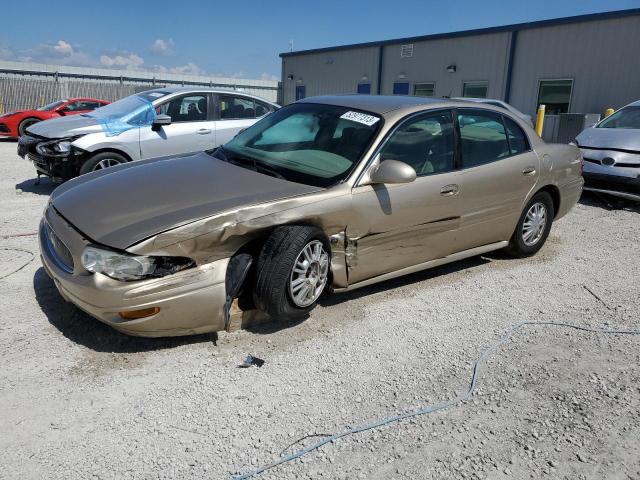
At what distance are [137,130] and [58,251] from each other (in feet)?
14.2

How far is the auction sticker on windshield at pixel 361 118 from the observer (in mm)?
4105

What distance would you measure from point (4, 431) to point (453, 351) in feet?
8.49

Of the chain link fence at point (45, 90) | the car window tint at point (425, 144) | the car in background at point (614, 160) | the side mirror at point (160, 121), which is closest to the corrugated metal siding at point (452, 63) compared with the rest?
the chain link fence at point (45, 90)

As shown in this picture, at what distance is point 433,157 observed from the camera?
4.30 m

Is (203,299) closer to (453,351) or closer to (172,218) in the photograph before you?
(172,218)

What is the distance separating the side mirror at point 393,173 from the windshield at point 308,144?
0.20 m

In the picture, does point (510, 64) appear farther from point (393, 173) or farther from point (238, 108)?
point (393, 173)

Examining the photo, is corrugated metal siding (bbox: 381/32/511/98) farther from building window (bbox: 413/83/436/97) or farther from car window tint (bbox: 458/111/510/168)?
car window tint (bbox: 458/111/510/168)

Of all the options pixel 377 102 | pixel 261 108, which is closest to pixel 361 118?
pixel 377 102

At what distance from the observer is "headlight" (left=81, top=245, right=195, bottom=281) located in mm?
2965

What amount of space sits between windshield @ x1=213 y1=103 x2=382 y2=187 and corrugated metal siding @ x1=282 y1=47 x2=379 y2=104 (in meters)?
21.7

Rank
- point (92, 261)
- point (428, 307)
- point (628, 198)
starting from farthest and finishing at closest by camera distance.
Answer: point (628, 198)
point (428, 307)
point (92, 261)

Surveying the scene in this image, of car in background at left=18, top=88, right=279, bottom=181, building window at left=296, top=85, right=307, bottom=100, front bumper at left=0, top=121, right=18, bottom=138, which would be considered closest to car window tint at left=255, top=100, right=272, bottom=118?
car in background at left=18, top=88, right=279, bottom=181

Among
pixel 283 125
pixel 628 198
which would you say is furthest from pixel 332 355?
pixel 628 198
